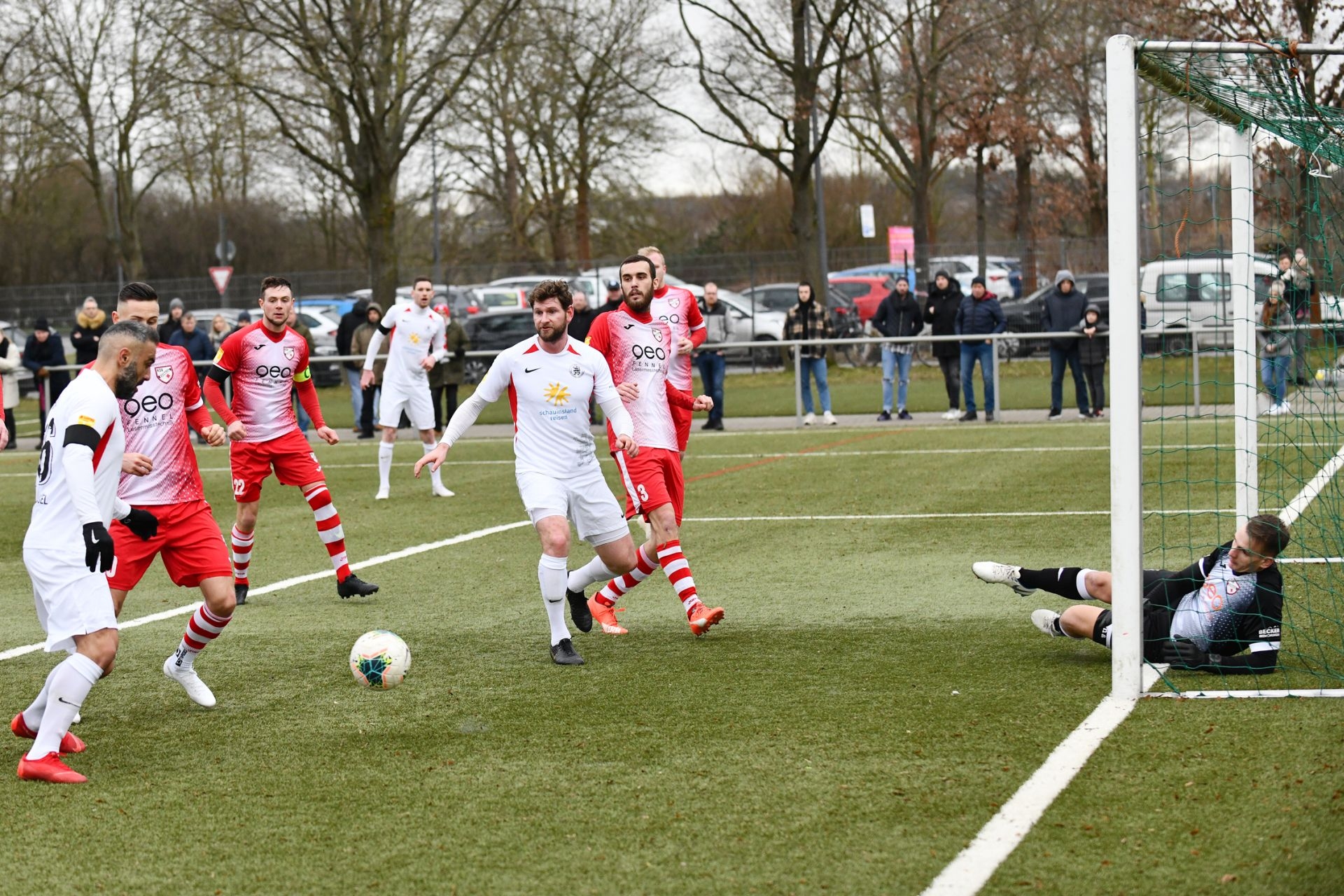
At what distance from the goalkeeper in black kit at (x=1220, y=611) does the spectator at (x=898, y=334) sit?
46.7 ft

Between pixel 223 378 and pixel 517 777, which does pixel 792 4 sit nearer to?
pixel 223 378

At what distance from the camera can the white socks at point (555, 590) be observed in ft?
24.0

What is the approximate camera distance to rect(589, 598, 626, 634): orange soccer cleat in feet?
26.5

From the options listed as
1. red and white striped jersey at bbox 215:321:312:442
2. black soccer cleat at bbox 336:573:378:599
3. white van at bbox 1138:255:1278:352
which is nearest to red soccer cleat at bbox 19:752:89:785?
black soccer cleat at bbox 336:573:378:599

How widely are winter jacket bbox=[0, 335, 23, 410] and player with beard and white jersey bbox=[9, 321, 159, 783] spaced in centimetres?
1351

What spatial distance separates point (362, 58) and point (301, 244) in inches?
1210

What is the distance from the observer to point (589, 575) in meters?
8.12

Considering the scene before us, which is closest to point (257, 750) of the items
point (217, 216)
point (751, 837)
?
point (751, 837)

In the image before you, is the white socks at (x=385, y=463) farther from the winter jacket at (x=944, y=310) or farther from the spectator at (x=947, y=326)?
the winter jacket at (x=944, y=310)

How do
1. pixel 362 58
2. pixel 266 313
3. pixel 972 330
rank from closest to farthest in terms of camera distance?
pixel 266 313, pixel 972 330, pixel 362 58

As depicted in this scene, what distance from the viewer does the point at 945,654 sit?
7121 millimetres

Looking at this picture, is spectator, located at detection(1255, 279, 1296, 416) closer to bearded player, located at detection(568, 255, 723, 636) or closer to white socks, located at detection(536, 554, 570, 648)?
bearded player, located at detection(568, 255, 723, 636)

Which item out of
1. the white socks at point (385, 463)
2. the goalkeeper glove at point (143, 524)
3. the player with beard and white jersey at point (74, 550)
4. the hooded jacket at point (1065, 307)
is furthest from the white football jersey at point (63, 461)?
the hooded jacket at point (1065, 307)

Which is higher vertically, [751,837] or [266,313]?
[266,313]
